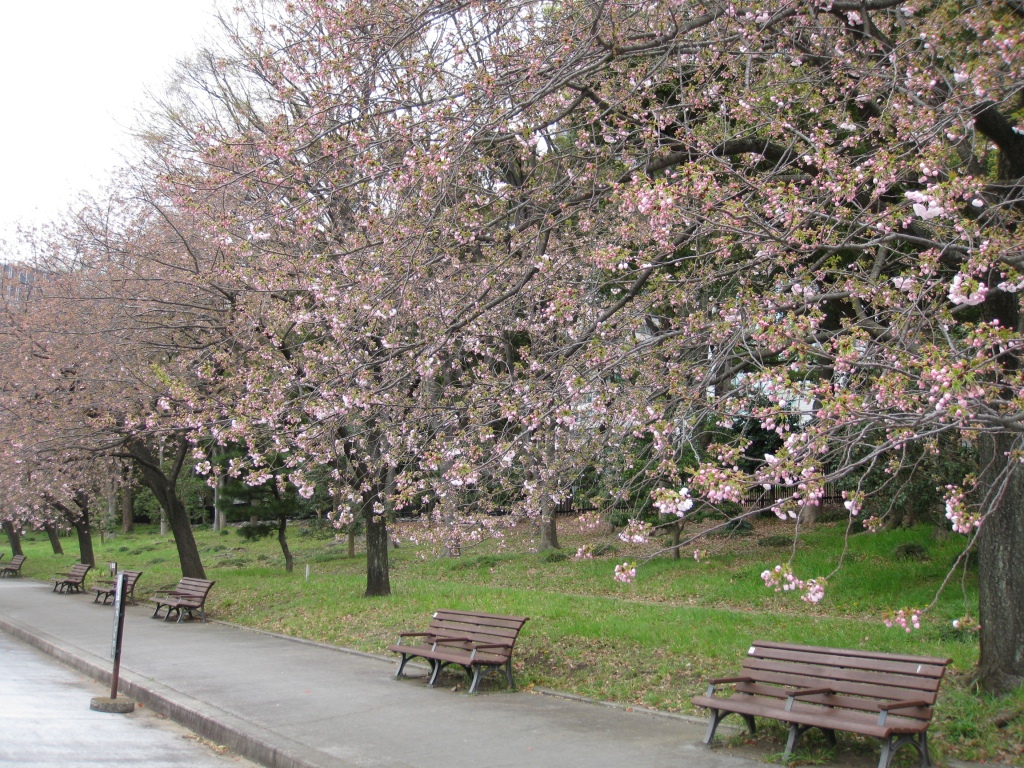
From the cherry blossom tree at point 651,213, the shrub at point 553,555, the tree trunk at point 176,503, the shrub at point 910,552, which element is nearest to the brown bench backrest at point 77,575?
the tree trunk at point 176,503

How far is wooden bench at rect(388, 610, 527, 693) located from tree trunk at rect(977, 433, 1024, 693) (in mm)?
4283

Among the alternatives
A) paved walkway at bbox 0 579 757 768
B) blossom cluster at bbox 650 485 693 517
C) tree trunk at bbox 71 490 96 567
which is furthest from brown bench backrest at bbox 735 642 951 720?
tree trunk at bbox 71 490 96 567

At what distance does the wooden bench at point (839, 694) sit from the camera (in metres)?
5.57

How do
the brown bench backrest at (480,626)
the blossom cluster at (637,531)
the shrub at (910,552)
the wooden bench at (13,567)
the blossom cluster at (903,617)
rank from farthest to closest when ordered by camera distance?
the wooden bench at (13,567) → the shrub at (910,552) → the brown bench backrest at (480,626) → the blossom cluster at (637,531) → the blossom cluster at (903,617)

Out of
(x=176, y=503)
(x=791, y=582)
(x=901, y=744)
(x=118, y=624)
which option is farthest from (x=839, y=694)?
(x=176, y=503)

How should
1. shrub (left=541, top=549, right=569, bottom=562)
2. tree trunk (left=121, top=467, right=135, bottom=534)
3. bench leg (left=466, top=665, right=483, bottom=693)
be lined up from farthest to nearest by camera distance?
tree trunk (left=121, top=467, right=135, bottom=534)
shrub (left=541, top=549, right=569, bottom=562)
bench leg (left=466, top=665, right=483, bottom=693)

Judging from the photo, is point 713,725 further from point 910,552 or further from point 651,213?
point 910,552

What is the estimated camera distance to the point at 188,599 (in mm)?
16031

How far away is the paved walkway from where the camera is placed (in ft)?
20.8

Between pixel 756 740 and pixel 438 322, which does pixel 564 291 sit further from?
pixel 756 740

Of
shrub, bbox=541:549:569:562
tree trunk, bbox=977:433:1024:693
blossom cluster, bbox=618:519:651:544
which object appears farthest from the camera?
shrub, bbox=541:549:569:562

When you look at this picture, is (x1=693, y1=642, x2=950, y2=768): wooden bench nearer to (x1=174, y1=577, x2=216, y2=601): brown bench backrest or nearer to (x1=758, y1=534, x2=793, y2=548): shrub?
(x1=174, y1=577, x2=216, y2=601): brown bench backrest

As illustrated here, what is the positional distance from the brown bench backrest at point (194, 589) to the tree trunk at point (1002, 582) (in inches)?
511

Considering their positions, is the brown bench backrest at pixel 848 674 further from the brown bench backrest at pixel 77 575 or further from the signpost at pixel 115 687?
the brown bench backrest at pixel 77 575
